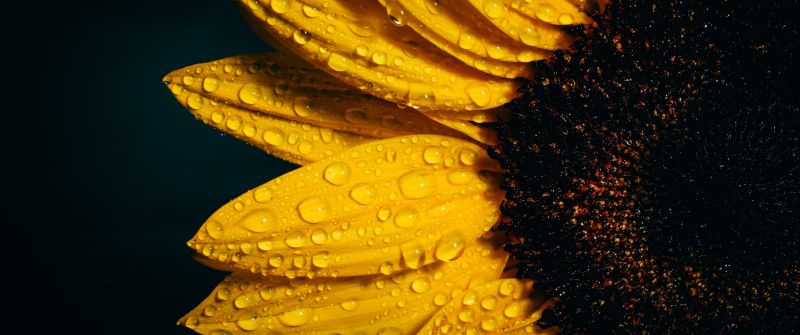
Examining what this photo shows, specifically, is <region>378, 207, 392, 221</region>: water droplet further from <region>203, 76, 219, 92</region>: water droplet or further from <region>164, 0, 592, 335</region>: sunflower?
<region>203, 76, 219, 92</region>: water droplet

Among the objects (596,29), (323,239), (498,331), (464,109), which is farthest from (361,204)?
(596,29)

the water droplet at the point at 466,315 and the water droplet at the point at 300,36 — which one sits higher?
the water droplet at the point at 300,36

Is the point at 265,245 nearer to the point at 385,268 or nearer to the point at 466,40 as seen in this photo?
the point at 385,268

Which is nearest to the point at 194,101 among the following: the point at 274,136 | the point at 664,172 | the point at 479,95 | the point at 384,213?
the point at 274,136

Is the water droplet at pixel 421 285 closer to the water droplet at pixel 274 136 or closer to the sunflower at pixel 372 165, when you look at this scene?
the sunflower at pixel 372 165

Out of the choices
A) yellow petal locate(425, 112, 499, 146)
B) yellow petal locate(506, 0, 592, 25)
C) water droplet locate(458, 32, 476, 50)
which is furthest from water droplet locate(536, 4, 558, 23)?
yellow petal locate(425, 112, 499, 146)

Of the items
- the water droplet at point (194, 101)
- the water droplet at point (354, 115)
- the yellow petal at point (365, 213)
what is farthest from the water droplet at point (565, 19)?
the water droplet at point (194, 101)
